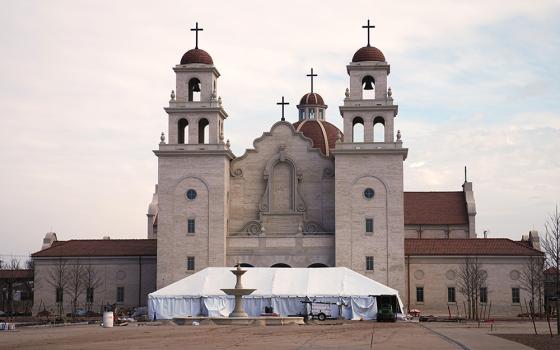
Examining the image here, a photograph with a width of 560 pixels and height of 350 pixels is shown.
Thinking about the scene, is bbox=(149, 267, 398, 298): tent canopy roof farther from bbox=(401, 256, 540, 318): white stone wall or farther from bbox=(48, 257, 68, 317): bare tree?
bbox=(48, 257, 68, 317): bare tree

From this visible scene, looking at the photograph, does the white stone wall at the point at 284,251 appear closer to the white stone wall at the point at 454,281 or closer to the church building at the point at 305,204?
the church building at the point at 305,204

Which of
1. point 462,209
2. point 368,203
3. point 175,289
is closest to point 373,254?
point 368,203

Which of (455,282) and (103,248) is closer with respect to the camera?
(455,282)

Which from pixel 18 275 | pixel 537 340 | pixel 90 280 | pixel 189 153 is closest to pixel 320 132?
pixel 189 153

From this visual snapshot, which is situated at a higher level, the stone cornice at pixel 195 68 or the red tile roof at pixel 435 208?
the stone cornice at pixel 195 68

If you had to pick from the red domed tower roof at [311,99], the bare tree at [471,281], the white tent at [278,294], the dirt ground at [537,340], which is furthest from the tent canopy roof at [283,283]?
the red domed tower roof at [311,99]

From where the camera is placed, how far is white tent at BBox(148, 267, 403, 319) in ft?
238

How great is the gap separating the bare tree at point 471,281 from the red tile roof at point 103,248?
26.4m

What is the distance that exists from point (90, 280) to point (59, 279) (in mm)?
2813

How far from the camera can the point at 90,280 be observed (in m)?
88.6

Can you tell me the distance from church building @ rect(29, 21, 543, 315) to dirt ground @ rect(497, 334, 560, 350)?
107 ft

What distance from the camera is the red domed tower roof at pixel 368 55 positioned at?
8506cm

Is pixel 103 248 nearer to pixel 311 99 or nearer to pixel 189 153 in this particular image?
pixel 189 153

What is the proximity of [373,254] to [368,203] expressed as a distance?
414cm
